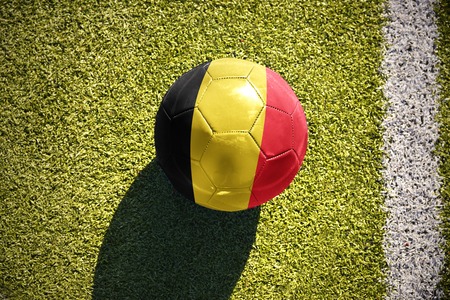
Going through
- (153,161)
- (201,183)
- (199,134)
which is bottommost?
(153,161)

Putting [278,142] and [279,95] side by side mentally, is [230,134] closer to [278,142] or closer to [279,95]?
[278,142]

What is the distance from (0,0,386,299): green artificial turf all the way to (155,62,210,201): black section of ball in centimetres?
87

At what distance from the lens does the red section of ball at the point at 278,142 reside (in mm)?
2035

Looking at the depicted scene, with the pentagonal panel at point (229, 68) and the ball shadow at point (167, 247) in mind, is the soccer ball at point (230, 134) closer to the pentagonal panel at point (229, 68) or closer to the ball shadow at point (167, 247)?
the pentagonal panel at point (229, 68)

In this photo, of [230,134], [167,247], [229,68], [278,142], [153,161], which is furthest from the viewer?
[153,161]

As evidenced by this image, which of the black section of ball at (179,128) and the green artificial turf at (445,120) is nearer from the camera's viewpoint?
the black section of ball at (179,128)

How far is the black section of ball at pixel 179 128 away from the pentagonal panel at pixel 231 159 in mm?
153

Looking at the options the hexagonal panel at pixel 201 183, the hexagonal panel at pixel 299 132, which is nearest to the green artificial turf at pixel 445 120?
the hexagonal panel at pixel 299 132

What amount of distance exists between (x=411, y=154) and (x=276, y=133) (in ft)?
5.55

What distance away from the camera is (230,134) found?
77.0 inches

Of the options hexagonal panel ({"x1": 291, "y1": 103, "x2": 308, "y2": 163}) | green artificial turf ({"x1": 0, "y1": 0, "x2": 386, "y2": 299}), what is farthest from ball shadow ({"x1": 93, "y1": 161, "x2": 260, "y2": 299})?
hexagonal panel ({"x1": 291, "y1": 103, "x2": 308, "y2": 163})

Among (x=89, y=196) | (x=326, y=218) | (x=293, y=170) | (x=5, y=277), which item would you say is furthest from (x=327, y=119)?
(x=5, y=277)

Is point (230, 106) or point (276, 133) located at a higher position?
point (230, 106)

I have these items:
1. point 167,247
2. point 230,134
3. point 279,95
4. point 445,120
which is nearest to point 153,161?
point 167,247
